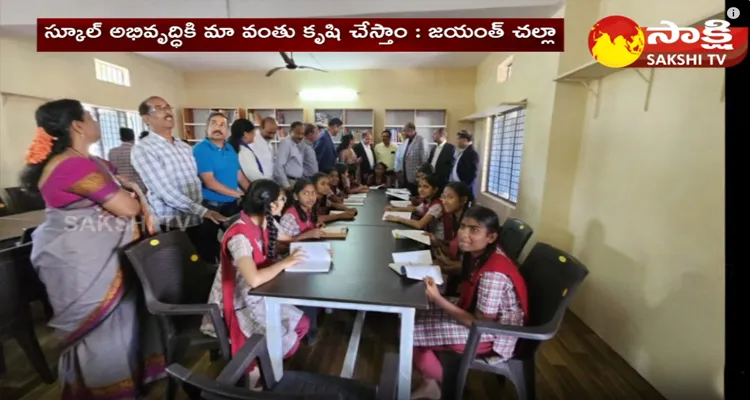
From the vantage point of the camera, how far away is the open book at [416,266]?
4.68 feet

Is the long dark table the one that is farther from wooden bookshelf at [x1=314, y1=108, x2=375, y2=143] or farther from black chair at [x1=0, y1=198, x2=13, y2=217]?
wooden bookshelf at [x1=314, y1=108, x2=375, y2=143]

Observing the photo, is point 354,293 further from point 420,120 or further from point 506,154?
point 420,120

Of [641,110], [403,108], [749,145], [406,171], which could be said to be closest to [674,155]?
[641,110]

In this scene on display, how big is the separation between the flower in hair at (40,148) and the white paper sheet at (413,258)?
1.55 metres

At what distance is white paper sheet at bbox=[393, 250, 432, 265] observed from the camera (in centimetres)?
163

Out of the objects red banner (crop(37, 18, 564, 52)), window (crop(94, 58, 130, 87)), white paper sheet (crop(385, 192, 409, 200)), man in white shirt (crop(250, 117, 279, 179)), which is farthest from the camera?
window (crop(94, 58, 130, 87))

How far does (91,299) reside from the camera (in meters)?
1.43

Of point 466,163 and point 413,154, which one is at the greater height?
point 413,154

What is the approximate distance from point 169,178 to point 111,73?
15.6 feet

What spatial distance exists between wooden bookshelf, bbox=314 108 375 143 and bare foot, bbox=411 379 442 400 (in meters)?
5.65

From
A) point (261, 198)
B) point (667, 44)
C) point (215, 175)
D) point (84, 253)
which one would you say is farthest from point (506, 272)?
point (215, 175)

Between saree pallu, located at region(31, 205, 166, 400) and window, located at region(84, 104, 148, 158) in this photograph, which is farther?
window, located at region(84, 104, 148, 158)

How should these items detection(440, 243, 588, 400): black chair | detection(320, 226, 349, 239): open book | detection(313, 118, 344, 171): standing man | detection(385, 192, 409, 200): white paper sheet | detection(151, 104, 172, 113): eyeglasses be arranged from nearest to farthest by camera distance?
detection(440, 243, 588, 400): black chair
detection(151, 104, 172, 113): eyeglasses
detection(320, 226, 349, 239): open book
detection(385, 192, 409, 200): white paper sheet
detection(313, 118, 344, 171): standing man

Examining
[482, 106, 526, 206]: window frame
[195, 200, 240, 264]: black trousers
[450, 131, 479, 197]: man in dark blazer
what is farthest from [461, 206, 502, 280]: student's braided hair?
[450, 131, 479, 197]: man in dark blazer
